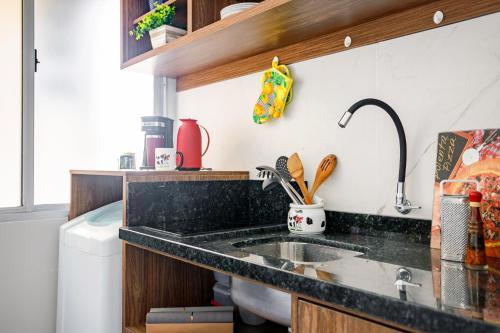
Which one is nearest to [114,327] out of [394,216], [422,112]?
[394,216]

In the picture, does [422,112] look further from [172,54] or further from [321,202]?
[172,54]

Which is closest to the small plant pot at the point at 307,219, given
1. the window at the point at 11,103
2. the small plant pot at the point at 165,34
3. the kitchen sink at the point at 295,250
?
the kitchen sink at the point at 295,250

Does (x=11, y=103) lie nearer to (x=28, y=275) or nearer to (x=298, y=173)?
(x=28, y=275)

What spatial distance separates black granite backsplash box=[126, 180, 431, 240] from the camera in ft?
4.36

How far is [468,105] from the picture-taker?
117cm

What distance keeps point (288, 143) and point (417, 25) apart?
0.68 meters

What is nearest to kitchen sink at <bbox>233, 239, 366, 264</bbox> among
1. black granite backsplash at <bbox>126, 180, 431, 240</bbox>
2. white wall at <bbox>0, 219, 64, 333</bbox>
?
black granite backsplash at <bbox>126, 180, 431, 240</bbox>

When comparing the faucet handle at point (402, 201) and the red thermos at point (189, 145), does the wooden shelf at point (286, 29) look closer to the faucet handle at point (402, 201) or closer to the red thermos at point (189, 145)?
the red thermos at point (189, 145)

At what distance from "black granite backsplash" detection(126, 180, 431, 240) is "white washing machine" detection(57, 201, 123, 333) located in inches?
7.6

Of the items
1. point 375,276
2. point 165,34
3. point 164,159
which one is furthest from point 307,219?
point 165,34

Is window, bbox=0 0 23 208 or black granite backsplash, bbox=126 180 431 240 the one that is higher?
window, bbox=0 0 23 208

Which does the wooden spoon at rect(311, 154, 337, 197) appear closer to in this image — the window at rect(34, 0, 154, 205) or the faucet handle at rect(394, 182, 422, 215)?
the faucet handle at rect(394, 182, 422, 215)

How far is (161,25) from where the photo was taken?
1885mm

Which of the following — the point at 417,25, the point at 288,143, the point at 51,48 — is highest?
the point at 51,48
